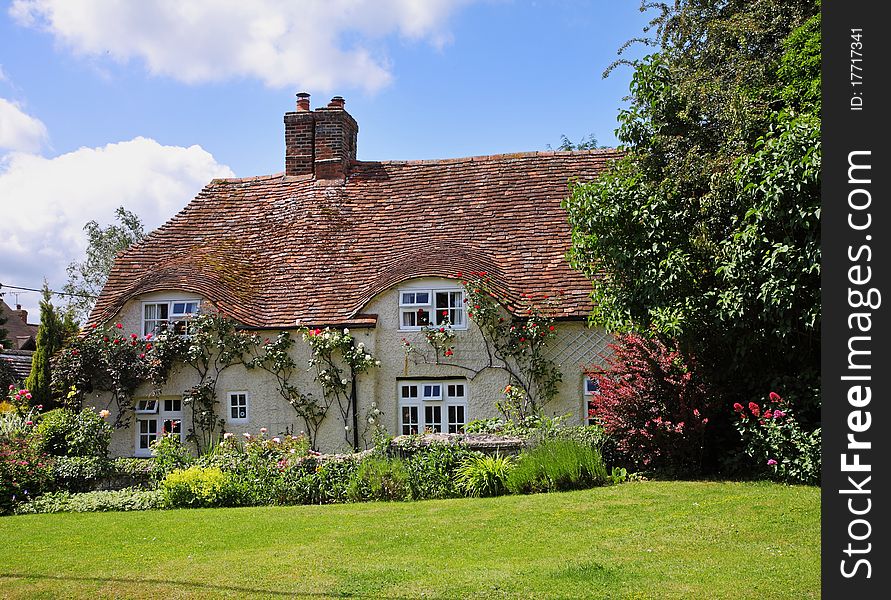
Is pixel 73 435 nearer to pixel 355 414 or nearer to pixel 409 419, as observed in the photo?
pixel 355 414

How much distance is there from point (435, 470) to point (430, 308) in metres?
5.55

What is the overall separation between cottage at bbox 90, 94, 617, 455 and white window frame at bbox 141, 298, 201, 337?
0.11ft

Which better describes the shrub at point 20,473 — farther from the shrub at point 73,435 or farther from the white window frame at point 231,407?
the white window frame at point 231,407

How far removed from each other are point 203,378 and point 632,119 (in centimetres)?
1076

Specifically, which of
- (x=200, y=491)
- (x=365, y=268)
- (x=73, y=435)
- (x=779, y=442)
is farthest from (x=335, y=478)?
(x=365, y=268)

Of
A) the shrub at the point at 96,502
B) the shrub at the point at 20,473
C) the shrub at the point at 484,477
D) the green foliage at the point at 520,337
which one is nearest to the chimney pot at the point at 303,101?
the green foliage at the point at 520,337

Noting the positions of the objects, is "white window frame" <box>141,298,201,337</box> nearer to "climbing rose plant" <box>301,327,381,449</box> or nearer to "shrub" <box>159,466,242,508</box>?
"climbing rose plant" <box>301,327,381,449</box>

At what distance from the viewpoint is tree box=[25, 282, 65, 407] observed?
2378 centimetres

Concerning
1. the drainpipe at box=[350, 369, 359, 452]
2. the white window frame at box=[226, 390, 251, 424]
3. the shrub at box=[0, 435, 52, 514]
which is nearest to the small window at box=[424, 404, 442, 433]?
the drainpipe at box=[350, 369, 359, 452]

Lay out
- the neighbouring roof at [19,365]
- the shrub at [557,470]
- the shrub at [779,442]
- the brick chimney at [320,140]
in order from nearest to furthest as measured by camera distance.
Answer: the shrub at [779,442]
the shrub at [557,470]
the brick chimney at [320,140]
the neighbouring roof at [19,365]

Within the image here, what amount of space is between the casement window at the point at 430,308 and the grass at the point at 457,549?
6447 millimetres

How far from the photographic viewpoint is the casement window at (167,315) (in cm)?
1848

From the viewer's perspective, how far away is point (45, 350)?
80.7 feet
